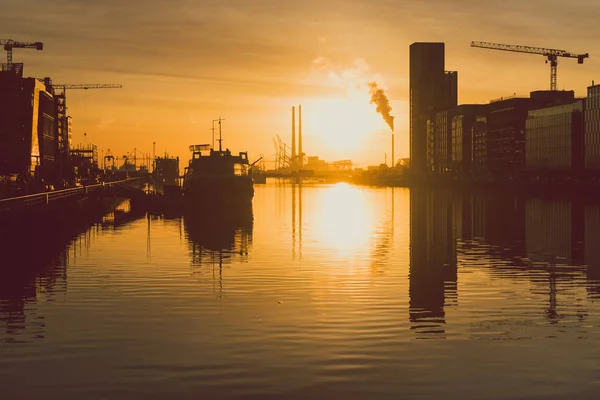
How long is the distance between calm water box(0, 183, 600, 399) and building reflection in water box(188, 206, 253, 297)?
1.06ft

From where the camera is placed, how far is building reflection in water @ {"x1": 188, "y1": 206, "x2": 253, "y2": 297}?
149ft

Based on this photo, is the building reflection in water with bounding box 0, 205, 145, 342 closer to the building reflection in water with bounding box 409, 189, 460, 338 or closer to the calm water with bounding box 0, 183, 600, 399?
the calm water with bounding box 0, 183, 600, 399

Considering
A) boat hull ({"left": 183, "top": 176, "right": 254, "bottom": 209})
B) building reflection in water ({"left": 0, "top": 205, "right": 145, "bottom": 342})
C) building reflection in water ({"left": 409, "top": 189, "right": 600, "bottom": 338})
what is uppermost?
boat hull ({"left": 183, "top": 176, "right": 254, "bottom": 209})

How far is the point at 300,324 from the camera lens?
2717 cm

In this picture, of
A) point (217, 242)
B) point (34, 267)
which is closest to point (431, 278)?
point (34, 267)

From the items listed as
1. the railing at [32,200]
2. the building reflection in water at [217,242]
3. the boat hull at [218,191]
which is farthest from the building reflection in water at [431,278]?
the boat hull at [218,191]

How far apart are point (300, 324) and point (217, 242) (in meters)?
36.9

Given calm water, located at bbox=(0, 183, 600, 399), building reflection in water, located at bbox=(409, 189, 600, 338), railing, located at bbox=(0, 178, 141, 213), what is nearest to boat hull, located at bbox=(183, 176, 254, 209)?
railing, located at bbox=(0, 178, 141, 213)

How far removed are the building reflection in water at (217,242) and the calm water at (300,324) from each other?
1.06 feet

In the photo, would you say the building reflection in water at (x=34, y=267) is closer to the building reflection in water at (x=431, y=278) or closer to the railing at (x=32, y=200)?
the railing at (x=32, y=200)

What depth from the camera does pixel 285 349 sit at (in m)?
23.3

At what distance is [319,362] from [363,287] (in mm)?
Result: 15534

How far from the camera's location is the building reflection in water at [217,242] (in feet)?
149

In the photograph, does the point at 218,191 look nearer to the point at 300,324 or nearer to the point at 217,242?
the point at 217,242
